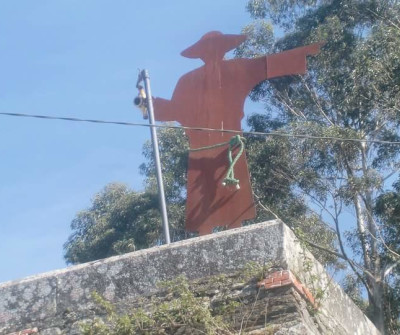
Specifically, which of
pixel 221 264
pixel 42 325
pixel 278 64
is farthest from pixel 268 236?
pixel 278 64

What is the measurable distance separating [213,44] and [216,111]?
0.65m

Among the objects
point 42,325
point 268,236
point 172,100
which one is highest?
point 172,100

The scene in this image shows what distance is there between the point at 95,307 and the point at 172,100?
2462mm

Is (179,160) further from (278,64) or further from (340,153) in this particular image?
(278,64)

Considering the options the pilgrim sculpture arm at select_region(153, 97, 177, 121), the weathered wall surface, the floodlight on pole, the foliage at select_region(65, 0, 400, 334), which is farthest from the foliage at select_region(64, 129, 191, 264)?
the weathered wall surface

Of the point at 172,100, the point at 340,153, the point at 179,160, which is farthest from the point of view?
the point at 179,160

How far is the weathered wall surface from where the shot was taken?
5.26 metres

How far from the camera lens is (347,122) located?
50.8 ft

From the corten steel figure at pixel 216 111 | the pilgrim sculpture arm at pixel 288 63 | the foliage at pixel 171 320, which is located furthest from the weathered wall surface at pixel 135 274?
the pilgrim sculpture arm at pixel 288 63

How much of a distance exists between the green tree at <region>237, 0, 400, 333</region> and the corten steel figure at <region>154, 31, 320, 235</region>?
20.4ft

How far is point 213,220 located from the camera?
259 inches

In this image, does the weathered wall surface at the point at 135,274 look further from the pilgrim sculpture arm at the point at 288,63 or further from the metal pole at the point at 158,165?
the pilgrim sculpture arm at the point at 288,63

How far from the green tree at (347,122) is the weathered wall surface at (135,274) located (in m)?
7.88

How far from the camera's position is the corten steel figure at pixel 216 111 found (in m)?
6.58
